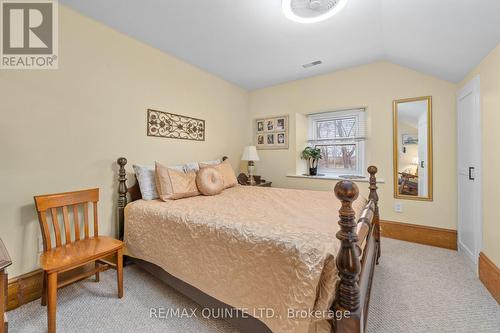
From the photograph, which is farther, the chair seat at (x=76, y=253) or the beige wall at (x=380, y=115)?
the beige wall at (x=380, y=115)

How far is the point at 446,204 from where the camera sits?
2.59m

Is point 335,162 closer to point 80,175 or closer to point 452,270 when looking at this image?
point 452,270

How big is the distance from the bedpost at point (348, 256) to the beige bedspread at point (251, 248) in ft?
0.22

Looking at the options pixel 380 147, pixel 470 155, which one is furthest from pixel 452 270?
pixel 380 147

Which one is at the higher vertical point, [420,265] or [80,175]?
[80,175]

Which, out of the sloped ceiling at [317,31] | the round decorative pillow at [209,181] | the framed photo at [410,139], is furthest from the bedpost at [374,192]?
the round decorative pillow at [209,181]

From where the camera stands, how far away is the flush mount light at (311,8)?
1.61 meters

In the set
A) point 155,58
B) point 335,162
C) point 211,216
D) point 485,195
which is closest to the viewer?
point 211,216

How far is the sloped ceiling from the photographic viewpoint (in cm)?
168

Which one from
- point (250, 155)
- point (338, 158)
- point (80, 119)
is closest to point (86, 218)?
point (80, 119)

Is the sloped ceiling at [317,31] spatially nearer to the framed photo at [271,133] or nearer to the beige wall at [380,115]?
the beige wall at [380,115]

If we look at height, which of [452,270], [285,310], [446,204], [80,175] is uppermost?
[80,175]

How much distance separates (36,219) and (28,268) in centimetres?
39

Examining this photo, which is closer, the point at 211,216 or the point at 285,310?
the point at 285,310
